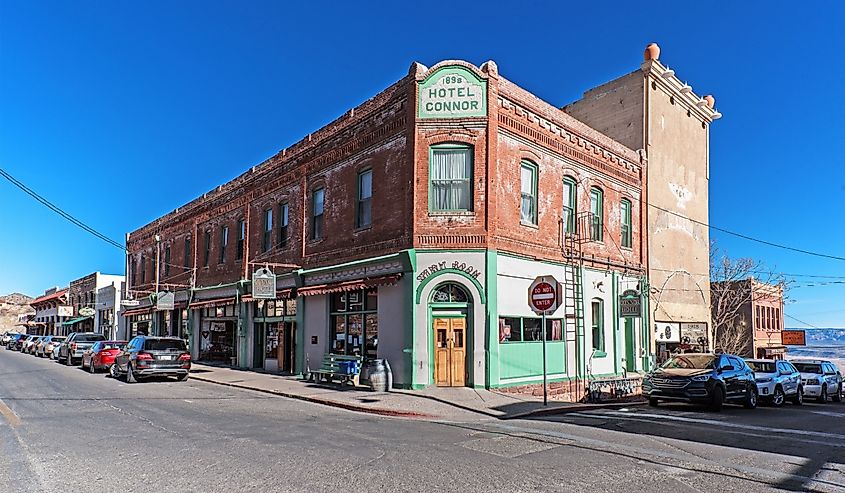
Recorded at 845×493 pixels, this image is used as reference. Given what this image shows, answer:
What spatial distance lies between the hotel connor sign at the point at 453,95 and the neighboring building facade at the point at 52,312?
167ft

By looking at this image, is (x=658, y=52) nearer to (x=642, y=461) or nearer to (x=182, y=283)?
(x=642, y=461)

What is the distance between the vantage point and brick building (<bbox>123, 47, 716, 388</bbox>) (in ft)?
58.6

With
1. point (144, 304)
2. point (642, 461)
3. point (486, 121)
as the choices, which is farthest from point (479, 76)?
point (144, 304)

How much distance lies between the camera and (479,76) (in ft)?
60.3

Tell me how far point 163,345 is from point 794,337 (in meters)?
43.3

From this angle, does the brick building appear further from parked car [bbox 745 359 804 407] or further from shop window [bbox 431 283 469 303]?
parked car [bbox 745 359 804 407]

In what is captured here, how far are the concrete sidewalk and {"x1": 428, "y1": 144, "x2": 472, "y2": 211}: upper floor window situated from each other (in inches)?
209

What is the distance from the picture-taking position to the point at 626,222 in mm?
25031

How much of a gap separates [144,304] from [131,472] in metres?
33.7

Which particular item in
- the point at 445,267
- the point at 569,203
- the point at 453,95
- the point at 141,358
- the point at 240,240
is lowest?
the point at 141,358

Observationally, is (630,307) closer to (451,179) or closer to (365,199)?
(451,179)

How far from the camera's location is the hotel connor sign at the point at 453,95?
60.3ft

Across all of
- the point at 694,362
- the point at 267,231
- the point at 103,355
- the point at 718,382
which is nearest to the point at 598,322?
the point at 694,362

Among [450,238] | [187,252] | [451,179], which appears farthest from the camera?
[187,252]
